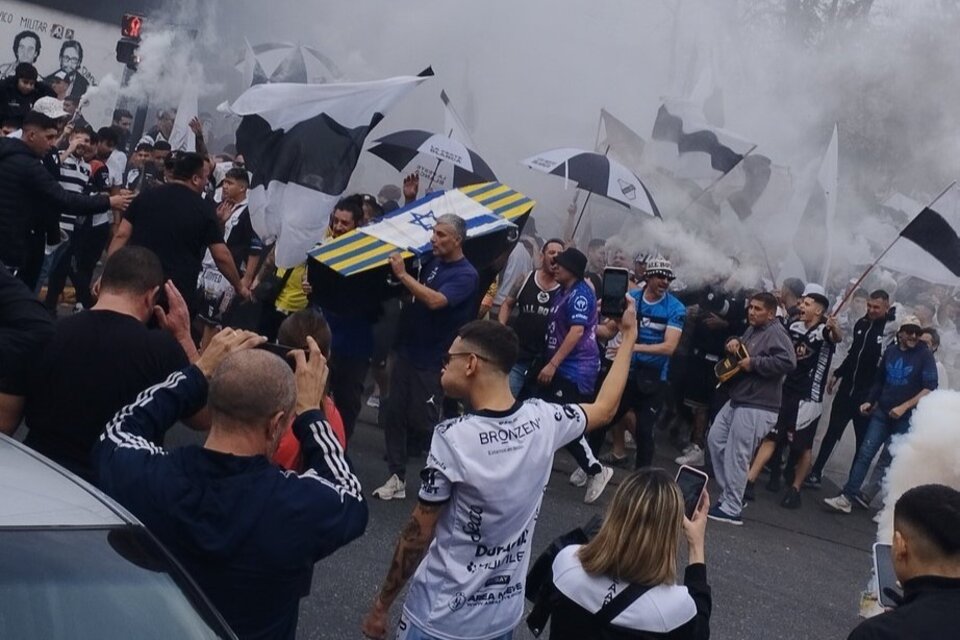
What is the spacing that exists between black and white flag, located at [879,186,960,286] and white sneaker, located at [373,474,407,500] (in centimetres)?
445

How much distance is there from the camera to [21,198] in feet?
23.9

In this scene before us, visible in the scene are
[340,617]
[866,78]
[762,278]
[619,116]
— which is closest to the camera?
[340,617]

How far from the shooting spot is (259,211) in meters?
7.72

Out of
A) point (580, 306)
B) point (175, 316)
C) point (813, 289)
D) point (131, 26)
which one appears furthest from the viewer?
point (131, 26)

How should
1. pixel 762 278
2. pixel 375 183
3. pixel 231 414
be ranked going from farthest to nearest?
pixel 375 183, pixel 762 278, pixel 231 414

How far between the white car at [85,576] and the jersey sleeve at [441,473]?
41.3 inches

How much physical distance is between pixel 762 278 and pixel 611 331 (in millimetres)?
3169

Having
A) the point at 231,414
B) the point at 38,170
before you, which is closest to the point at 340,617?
the point at 231,414

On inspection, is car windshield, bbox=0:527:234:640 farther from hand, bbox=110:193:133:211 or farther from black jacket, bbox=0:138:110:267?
black jacket, bbox=0:138:110:267

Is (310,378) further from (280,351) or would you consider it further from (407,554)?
(407,554)

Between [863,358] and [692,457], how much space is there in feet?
5.25

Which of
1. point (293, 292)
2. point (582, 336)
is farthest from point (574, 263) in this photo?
point (293, 292)

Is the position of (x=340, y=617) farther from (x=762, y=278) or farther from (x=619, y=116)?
(x=619, y=116)

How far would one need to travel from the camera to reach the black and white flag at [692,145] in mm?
11414
